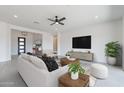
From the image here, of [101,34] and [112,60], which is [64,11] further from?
[112,60]

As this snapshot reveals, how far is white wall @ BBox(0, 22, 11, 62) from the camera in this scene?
17.8 feet

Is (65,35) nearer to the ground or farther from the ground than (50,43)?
farther from the ground

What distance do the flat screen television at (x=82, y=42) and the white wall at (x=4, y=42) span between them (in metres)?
4.83

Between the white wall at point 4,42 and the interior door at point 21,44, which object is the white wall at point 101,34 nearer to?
the white wall at point 4,42

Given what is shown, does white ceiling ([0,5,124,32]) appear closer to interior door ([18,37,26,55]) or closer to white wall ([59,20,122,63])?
white wall ([59,20,122,63])

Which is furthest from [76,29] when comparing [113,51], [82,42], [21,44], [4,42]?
[21,44]

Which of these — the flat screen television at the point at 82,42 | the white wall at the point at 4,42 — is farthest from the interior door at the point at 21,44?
the flat screen television at the point at 82,42

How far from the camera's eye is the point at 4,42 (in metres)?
5.59

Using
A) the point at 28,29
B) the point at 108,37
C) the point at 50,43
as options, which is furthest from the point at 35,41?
the point at 108,37

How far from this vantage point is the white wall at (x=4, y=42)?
5426mm

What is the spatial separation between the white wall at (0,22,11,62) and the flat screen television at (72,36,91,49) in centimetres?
→ 483

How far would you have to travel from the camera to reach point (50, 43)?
1004 centimetres
